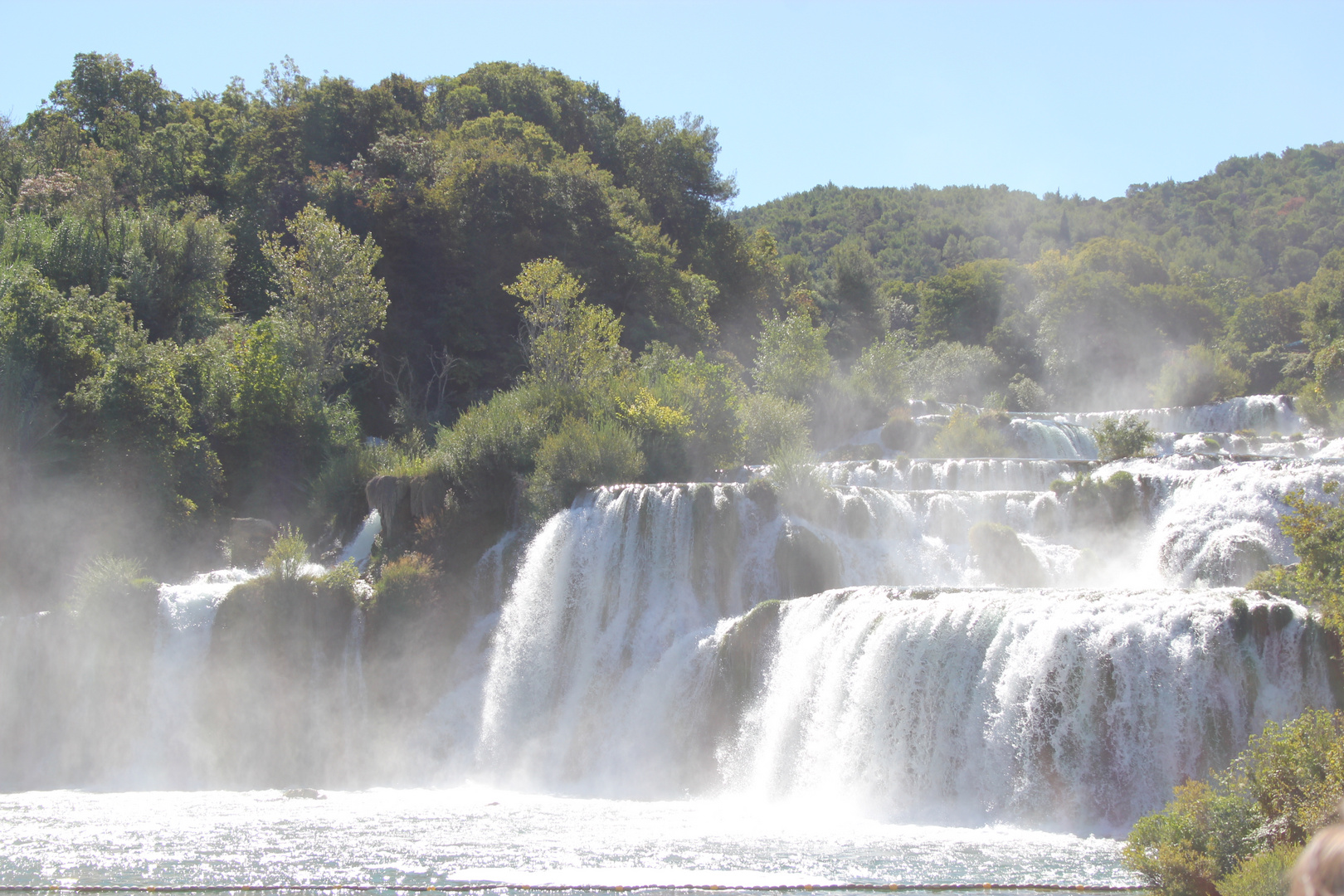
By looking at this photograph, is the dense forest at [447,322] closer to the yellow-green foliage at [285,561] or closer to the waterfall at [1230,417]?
the waterfall at [1230,417]

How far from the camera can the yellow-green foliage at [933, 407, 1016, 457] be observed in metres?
35.6

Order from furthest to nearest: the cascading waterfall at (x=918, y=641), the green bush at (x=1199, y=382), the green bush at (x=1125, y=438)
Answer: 1. the green bush at (x=1199, y=382)
2. the green bush at (x=1125, y=438)
3. the cascading waterfall at (x=918, y=641)

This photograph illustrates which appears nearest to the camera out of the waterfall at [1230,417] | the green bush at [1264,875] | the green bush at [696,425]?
the green bush at [1264,875]

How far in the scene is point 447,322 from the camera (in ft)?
143

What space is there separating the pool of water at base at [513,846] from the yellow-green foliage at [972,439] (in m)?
20.6

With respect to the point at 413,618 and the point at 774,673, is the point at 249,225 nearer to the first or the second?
the point at 413,618

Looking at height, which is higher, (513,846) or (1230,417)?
(1230,417)

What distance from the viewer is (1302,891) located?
2.80 meters

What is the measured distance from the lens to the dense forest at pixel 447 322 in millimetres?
27625

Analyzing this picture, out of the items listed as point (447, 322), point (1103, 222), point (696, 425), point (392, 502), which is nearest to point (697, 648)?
point (392, 502)

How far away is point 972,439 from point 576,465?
16.7m

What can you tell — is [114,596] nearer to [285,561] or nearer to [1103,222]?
[285,561]

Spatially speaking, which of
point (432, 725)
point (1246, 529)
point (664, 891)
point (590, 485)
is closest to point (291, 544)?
point (432, 725)

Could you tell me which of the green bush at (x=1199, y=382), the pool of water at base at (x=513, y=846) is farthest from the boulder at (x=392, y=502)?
the green bush at (x=1199, y=382)
